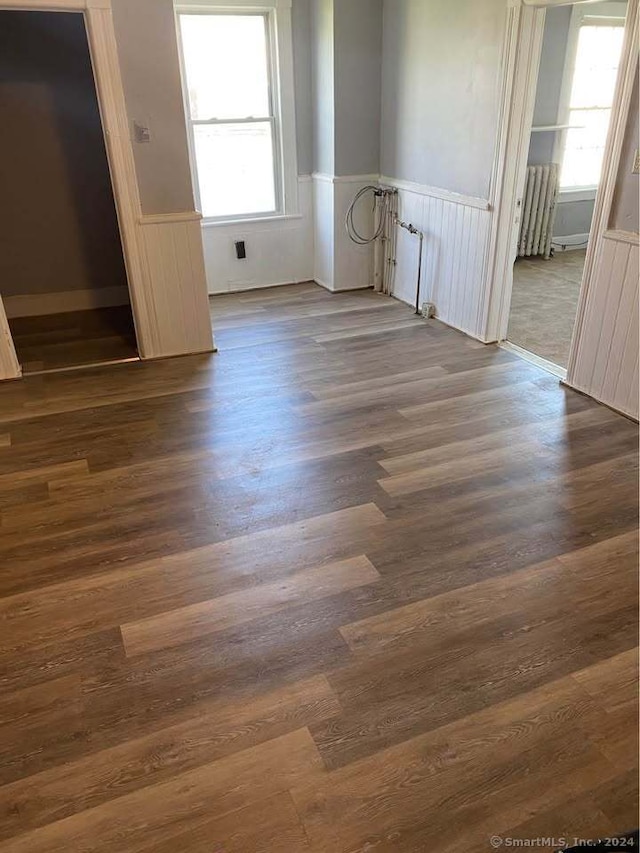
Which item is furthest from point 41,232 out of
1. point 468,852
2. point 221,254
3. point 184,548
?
point 468,852

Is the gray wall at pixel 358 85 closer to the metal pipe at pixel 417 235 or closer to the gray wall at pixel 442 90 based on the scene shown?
the gray wall at pixel 442 90

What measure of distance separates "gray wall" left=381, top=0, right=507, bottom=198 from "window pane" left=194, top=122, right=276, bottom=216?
→ 106 cm

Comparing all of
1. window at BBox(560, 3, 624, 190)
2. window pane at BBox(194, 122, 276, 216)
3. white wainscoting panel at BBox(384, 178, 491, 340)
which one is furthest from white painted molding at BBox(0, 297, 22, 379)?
window at BBox(560, 3, 624, 190)

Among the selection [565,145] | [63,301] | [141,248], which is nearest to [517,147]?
[141,248]

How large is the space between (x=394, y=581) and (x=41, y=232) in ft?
14.2

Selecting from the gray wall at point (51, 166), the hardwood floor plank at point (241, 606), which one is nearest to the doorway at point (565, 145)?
the gray wall at point (51, 166)

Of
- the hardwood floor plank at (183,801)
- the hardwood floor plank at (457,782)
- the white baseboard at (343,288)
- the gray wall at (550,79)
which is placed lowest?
the hardwood floor plank at (457,782)

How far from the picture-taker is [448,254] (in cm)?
467

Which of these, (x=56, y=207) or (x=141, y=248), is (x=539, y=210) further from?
(x=56, y=207)

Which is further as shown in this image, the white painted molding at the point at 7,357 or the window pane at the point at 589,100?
the window pane at the point at 589,100

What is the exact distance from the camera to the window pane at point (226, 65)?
4.90 m

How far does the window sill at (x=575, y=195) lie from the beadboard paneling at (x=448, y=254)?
8.54ft

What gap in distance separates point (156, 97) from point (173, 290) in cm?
113

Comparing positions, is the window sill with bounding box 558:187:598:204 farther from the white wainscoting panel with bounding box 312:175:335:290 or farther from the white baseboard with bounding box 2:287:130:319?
the white baseboard with bounding box 2:287:130:319
